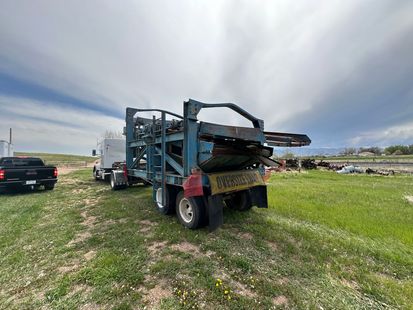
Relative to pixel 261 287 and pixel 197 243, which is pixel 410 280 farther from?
pixel 197 243

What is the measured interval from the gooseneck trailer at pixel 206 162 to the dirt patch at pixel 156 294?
5.35 feet

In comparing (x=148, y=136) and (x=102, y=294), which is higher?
(x=148, y=136)

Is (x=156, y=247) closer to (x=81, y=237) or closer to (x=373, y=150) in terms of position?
(x=81, y=237)

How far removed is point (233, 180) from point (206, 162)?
0.83 m

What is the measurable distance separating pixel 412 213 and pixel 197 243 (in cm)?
603

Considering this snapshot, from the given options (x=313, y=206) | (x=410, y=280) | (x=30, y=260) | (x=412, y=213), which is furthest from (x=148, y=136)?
(x=412, y=213)

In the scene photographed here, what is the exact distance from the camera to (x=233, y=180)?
4551 mm

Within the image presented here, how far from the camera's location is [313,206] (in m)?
6.21

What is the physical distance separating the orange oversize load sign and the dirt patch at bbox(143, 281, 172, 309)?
1.84m

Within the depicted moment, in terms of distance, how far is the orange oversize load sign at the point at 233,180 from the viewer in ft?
13.7

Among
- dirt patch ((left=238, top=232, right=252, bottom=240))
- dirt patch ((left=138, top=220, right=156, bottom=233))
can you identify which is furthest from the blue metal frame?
dirt patch ((left=238, top=232, right=252, bottom=240))

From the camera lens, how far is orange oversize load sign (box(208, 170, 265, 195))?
416cm

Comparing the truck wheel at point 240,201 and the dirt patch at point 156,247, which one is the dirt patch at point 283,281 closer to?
the dirt patch at point 156,247

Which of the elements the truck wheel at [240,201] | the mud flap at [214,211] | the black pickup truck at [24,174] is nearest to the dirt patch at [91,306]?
the mud flap at [214,211]
